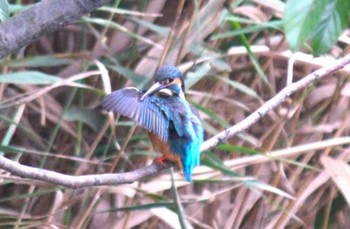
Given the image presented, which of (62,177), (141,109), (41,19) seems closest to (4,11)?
(41,19)

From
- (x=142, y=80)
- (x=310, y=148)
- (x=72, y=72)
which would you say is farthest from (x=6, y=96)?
(x=310, y=148)

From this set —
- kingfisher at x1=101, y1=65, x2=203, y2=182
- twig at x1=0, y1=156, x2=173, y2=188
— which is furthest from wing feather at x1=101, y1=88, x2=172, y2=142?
twig at x1=0, y1=156, x2=173, y2=188

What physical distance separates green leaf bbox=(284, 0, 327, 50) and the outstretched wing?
452 mm

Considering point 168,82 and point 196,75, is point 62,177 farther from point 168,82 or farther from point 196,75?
point 196,75

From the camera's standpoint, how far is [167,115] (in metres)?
1.34

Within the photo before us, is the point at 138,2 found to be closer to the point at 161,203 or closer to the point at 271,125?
the point at 271,125

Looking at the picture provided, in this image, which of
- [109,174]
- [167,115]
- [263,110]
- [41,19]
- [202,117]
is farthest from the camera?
[202,117]

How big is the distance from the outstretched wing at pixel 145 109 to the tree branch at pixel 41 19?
0.28m

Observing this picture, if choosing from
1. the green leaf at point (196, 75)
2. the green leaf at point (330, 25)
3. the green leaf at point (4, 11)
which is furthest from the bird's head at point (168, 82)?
the green leaf at point (330, 25)

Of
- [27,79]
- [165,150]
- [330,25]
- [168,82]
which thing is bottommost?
[330,25]

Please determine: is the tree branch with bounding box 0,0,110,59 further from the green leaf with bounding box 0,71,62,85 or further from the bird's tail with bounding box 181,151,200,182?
the green leaf with bounding box 0,71,62,85

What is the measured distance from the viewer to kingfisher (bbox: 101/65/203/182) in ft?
4.18

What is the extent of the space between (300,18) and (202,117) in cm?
120

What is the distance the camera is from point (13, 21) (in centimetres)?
96
